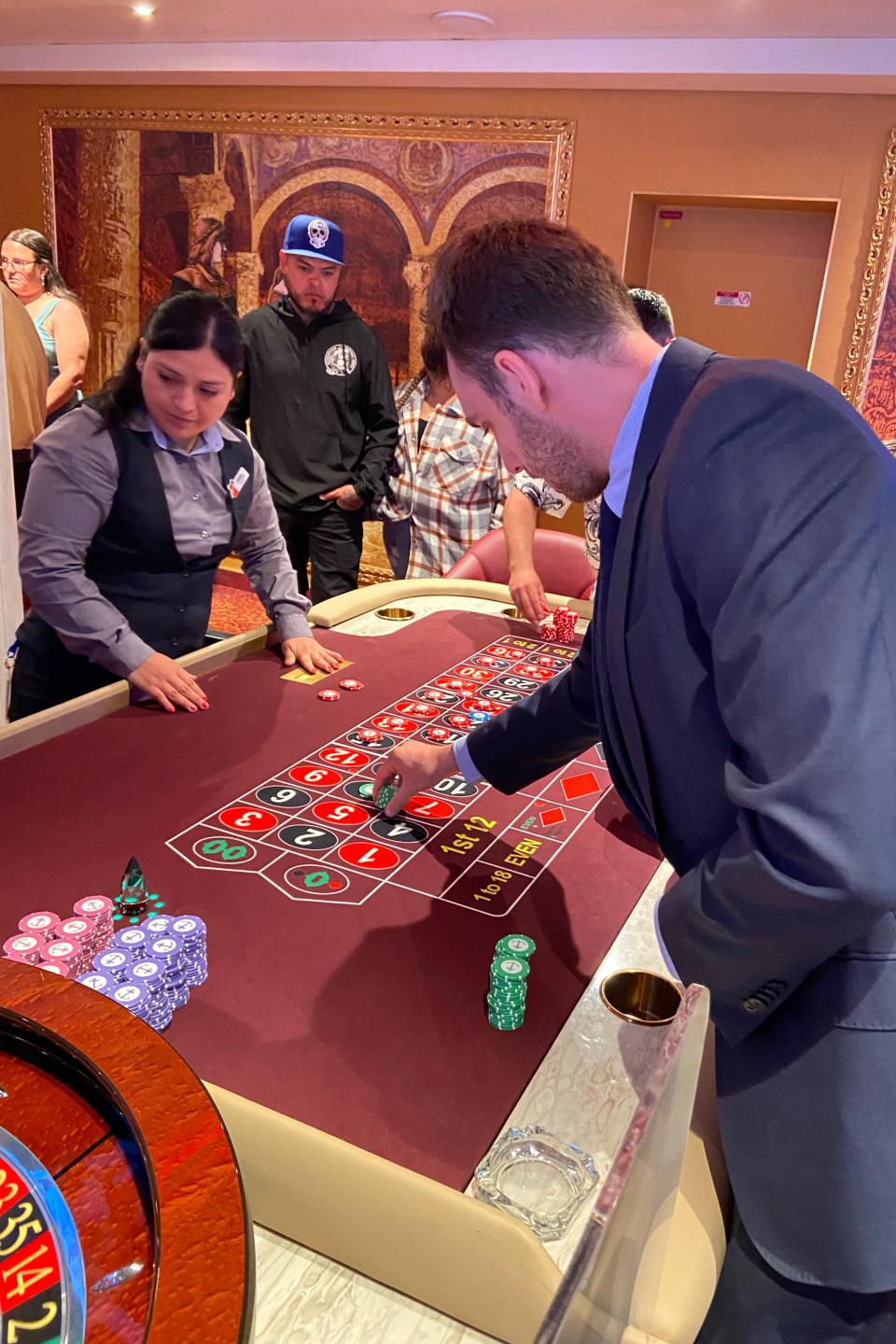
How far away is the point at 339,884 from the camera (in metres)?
1.42

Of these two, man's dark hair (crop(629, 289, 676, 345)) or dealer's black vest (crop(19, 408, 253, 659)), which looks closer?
dealer's black vest (crop(19, 408, 253, 659))

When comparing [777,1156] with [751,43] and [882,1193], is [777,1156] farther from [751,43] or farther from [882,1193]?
[751,43]

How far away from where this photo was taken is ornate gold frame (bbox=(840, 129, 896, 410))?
4777 millimetres

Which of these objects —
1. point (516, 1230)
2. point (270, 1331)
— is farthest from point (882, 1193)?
point (270, 1331)

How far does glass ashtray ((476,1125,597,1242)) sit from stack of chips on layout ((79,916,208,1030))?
1.30 ft

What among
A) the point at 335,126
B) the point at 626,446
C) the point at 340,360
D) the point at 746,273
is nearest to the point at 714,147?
the point at 746,273

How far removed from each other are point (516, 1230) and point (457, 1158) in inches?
5.6

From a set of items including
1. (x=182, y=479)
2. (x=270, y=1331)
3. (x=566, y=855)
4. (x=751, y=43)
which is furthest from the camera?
(x=751, y=43)

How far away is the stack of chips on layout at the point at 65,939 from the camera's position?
1155 mm

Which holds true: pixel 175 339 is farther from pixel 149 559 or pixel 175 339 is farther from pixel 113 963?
pixel 113 963

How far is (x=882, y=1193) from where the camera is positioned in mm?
959

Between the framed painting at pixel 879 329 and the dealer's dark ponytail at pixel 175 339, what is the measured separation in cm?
386

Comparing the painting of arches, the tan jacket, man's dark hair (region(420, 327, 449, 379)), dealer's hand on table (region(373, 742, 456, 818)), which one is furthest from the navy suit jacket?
the painting of arches

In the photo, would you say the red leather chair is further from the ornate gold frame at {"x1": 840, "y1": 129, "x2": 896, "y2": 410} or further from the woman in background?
the ornate gold frame at {"x1": 840, "y1": 129, "x2": 896, "y2": 410}
